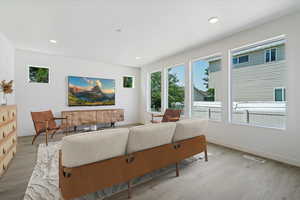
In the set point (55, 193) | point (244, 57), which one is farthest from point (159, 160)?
point (244, 57)

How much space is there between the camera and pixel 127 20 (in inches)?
104

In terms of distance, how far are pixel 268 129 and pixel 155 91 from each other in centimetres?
400

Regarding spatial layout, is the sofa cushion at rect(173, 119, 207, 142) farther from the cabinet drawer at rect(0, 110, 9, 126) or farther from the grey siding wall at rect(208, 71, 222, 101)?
the cabinet drawer at rect(0, 110, 9, 126)

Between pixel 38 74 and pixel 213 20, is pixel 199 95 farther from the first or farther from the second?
pixel 38 74

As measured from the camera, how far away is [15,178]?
6.93 feet

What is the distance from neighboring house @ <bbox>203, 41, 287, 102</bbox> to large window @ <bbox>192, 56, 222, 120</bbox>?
197 mm

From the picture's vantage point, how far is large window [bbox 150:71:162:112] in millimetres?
5801

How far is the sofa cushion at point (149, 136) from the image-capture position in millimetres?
1696

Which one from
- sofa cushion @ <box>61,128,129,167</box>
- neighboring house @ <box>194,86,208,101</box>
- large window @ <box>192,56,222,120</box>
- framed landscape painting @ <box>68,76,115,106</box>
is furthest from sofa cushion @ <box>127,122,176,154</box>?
framed landscape painting @ <box>68,76,115,106</box>

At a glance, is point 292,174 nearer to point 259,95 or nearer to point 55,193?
point 259,95

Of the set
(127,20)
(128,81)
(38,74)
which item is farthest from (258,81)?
(38,74)

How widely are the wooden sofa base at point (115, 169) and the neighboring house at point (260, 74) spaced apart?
2073 millimetres

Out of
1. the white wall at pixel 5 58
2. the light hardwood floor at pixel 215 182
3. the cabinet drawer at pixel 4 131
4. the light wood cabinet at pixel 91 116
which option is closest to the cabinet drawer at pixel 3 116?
the cabinet drawer at pixel 4 131

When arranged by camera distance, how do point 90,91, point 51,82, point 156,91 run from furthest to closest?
point 156,91
point 90,91
point 51,82
